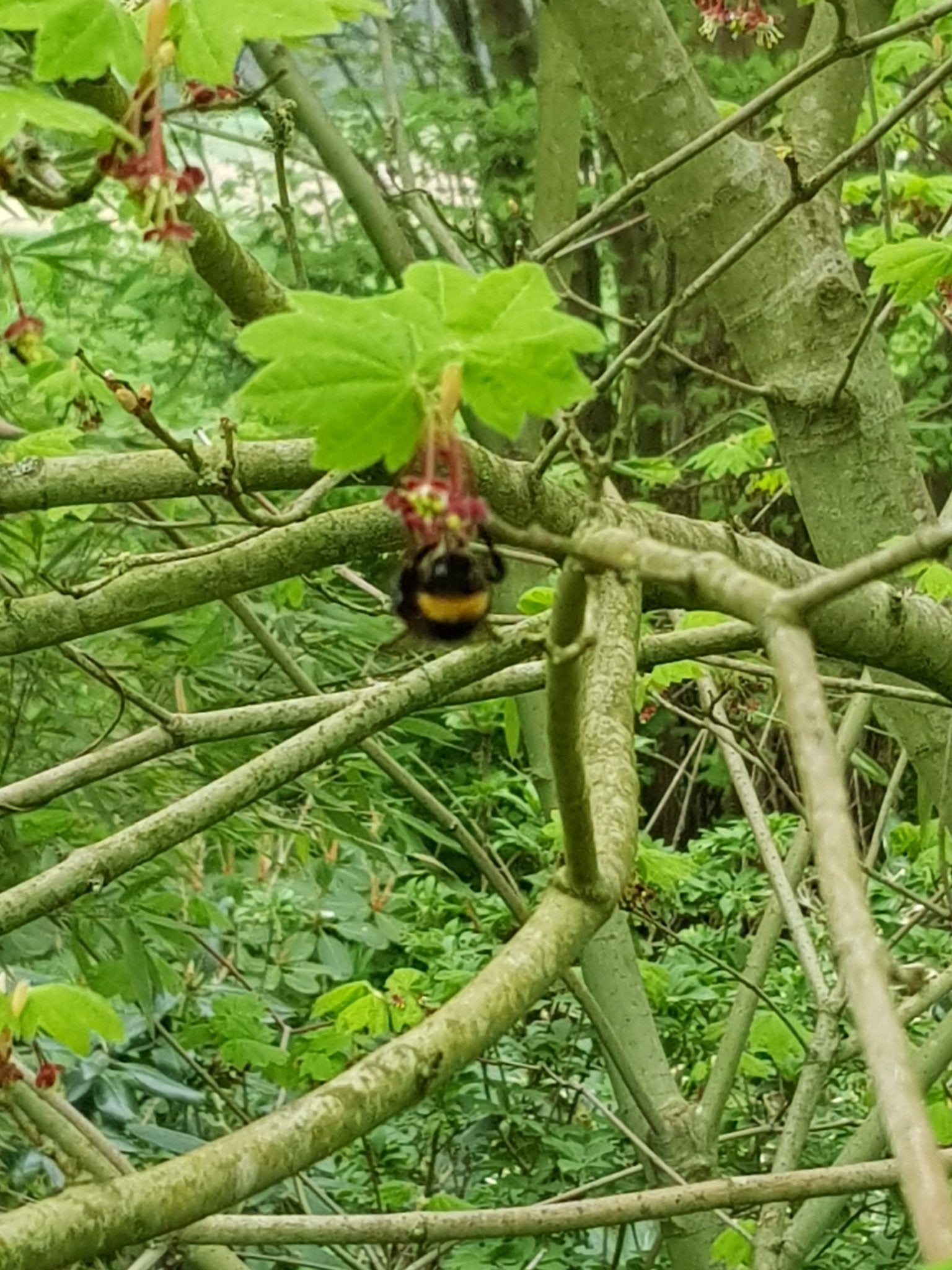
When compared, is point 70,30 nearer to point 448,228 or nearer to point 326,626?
point 448,228

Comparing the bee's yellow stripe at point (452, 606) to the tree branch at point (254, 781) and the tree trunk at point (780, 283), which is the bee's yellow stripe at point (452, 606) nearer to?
the tree branch at point (254, 781)

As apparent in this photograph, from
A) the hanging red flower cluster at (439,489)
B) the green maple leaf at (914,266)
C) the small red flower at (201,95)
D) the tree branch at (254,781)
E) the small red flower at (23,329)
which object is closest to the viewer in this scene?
the hanging red flower cluster at (439,489)

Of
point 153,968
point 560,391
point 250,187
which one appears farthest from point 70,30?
point 250,187

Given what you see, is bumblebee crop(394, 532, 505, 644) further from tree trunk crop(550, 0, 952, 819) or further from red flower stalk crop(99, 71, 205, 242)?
tree trunk crop(550, 0, 952, 819)

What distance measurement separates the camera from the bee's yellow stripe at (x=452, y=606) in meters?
0.64

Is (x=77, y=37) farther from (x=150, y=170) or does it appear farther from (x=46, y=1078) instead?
(x=46, y=1078)

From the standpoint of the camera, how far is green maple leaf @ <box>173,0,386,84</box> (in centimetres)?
69

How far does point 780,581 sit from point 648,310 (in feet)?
10.5

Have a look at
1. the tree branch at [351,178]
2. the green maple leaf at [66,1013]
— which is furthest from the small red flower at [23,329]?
the tree branch at [351,178]

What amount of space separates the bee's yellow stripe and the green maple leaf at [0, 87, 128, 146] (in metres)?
0.23

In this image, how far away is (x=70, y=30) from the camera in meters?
0.65

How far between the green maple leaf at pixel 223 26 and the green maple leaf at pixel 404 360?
0.63 feet

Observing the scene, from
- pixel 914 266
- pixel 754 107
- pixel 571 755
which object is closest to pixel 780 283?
pixel 914 266

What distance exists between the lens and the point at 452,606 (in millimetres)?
646
